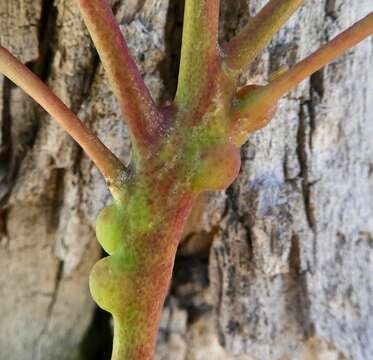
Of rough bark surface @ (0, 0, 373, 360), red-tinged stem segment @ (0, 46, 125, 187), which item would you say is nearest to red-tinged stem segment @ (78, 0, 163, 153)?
red-tinged stem segment @ (0, 46, 125, 187)

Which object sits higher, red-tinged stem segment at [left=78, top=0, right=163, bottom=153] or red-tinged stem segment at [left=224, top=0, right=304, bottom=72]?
red-tinged stem segment at [left=224, top=0, right=304, bottom=72]

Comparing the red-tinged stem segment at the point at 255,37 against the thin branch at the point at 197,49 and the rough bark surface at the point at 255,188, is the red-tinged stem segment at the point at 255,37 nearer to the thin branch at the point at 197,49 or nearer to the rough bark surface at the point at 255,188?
the thin branch at the point at 197,49

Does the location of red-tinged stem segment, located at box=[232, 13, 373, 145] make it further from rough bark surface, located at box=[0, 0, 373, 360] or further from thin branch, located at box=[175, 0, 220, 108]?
rough bark surface, located at box=[0, 0, 373, 360]

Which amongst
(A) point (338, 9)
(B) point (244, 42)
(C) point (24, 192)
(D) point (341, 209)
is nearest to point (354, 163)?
(D) point (341, 209)

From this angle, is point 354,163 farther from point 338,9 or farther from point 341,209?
point 338,9

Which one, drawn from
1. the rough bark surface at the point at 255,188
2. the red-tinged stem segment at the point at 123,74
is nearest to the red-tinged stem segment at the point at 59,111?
the red-tinged stem segment at the point at 123,74

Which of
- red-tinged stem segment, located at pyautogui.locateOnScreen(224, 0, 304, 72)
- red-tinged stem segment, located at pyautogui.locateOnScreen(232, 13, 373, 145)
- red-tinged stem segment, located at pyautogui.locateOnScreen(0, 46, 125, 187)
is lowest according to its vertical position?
red-tinged stem segment, located at pyautogui.locateOnScreen(0, 46, 125, 187)
